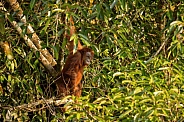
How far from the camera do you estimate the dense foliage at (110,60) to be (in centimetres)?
295

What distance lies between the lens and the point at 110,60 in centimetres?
375

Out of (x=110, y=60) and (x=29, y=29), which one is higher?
(x=29, y=29)

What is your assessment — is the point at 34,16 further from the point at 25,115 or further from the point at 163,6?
the point at 163,6

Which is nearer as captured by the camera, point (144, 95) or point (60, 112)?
point (144, 95)

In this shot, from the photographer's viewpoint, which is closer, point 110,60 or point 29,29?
point 29,29

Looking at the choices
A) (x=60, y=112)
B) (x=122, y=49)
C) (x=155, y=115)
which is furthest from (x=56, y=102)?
(x=155, y=115)

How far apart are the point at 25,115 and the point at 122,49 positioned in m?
1.41

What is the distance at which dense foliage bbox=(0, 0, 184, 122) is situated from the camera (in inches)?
116

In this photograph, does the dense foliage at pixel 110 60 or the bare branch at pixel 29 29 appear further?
the bare branch at pixel 29 29

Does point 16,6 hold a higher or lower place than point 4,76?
higher

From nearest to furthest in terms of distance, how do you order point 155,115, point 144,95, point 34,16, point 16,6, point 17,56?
1. point 155,115
2. point 144,95
3. point 34,16
4. point 16,6
5. point 17,56

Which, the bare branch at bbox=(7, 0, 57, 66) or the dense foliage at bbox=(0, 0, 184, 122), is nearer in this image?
the dense foliage at bbox=(0, 0, 184, 122)

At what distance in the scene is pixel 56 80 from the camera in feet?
12.5

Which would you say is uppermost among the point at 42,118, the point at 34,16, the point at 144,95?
the point at 34,16
